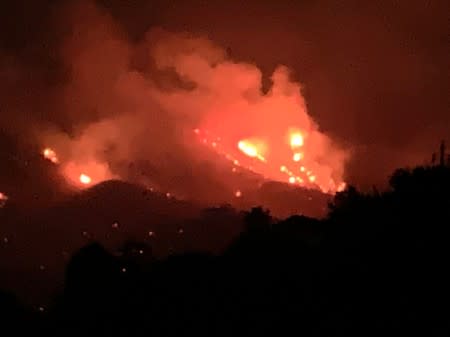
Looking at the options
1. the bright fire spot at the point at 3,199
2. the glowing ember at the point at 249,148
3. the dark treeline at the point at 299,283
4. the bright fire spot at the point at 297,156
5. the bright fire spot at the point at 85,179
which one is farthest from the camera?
the glowing ember at the point at 249,148

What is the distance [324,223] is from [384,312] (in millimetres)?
5793

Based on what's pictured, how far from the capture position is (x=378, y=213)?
18.6 metres

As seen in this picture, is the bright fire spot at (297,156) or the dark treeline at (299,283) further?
the bright fire spot at (297,156)

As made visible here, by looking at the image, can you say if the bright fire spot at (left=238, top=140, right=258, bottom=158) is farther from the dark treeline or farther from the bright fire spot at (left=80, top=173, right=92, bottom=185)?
the dark treeline

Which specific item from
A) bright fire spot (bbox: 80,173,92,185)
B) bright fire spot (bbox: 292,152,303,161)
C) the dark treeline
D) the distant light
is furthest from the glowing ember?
the dark treeline

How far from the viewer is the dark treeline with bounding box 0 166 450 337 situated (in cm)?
1561

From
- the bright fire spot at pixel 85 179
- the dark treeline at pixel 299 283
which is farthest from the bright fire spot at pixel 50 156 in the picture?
the dark treeline at pixel 299 283

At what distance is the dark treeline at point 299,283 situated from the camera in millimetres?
15609

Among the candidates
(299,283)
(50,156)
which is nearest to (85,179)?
(50,156)

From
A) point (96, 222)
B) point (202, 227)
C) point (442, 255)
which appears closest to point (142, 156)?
point (96, 222)

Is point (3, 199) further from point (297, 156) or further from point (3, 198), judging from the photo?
point (297, 156)

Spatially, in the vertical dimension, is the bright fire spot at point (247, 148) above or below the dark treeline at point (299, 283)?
above

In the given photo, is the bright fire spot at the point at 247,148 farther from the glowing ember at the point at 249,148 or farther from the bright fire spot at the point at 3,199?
the bright fire spot at the point at 3,199

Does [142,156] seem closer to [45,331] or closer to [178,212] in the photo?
[178,212]
